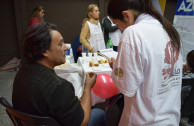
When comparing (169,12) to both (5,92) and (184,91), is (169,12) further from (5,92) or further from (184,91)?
(5,92)

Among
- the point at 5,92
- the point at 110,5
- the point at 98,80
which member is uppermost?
the point at 110,5

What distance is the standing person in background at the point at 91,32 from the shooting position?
2.97m

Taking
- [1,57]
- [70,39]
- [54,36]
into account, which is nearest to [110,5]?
[54,36]

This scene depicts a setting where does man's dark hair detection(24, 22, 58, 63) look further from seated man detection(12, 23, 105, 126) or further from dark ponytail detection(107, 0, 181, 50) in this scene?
dark ponytail detection(107, 0, 181, 50)

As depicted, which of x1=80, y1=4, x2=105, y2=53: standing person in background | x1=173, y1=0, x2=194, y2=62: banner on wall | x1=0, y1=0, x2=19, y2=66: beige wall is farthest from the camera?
x1=0, y1=0, x2=19, y2=66: beige wall

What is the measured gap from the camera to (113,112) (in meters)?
2.58

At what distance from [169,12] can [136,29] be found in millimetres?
5507

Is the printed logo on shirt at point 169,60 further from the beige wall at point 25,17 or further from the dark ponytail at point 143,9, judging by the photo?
the beige wall at point 25,17

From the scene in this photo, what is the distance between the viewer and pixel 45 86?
2.84ft

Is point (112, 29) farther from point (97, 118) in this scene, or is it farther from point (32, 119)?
point (32, 119)

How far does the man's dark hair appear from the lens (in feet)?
3.14

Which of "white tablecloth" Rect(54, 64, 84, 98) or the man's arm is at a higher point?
the man's arm

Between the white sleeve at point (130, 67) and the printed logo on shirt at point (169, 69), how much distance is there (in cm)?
14

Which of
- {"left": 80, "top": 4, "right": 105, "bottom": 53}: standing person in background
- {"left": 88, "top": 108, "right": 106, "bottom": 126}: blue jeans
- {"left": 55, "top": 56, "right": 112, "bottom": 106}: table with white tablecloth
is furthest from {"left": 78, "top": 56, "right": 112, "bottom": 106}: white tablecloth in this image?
{"left": 80, "top": 4, "right": 105, "bottom": 53}: standing person in background
